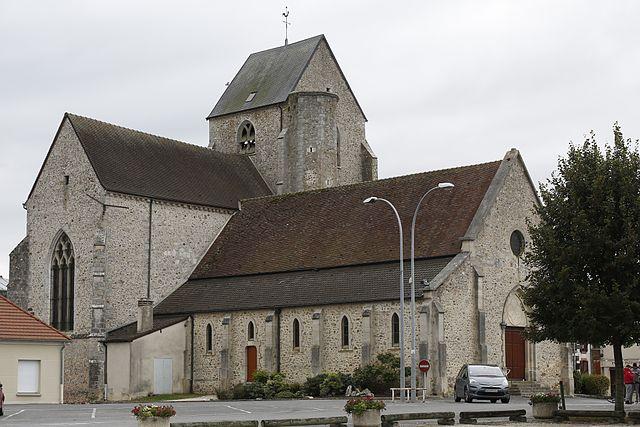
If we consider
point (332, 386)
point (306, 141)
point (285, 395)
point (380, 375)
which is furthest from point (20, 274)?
point (380, 375)

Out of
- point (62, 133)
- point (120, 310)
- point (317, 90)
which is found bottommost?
point (120, 310)

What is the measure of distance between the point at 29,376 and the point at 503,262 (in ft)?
69.1

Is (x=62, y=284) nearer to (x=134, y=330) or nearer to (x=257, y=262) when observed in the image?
(x=134, y=330)

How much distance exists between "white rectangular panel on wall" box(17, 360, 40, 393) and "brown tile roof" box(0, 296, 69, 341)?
1.00 metres

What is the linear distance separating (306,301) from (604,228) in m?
21.9

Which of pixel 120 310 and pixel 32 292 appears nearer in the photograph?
pixel 120 310

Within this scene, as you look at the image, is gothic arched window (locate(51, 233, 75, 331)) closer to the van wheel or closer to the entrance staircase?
the entrance staircase

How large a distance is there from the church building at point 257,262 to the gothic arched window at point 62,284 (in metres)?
0.09

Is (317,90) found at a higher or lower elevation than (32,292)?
higher

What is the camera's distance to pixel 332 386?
45250 mm

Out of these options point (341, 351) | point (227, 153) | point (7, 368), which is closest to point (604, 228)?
point (341, 351)

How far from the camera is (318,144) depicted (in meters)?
64.4

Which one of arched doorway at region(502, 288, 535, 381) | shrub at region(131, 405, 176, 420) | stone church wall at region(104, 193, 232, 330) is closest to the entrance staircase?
arched doorway at region(502, 288, 535, 381)

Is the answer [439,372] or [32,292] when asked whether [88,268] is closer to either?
[32,292]
